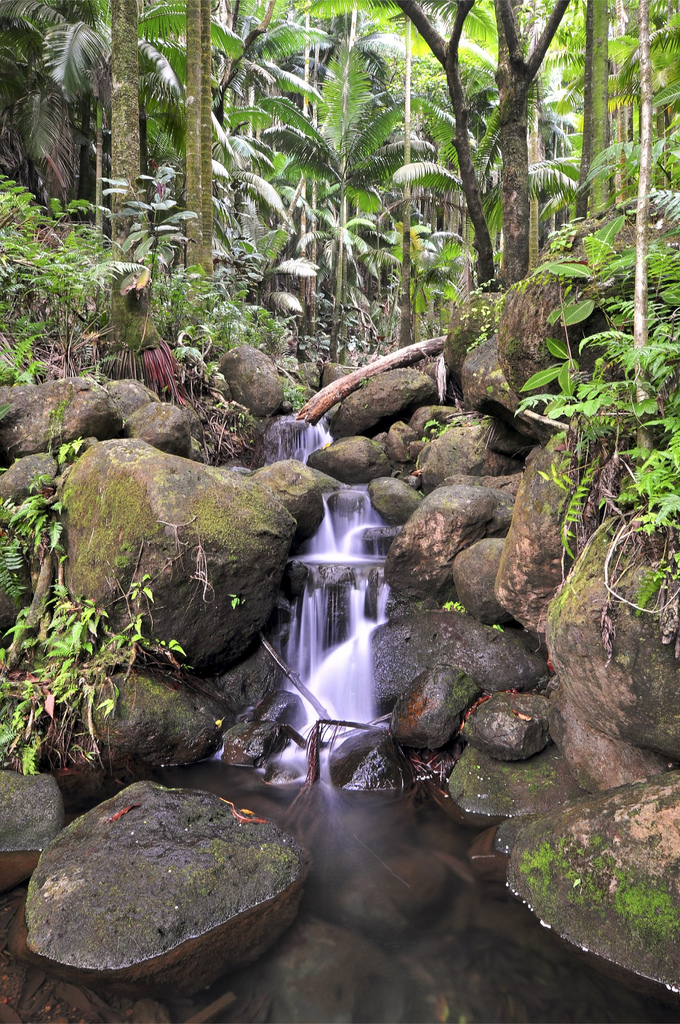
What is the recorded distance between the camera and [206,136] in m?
10.9

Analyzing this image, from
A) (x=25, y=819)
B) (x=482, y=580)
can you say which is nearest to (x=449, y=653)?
(x=482, y=580)

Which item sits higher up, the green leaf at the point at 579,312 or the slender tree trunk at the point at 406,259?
the slender tree trunk at the point at 406,259

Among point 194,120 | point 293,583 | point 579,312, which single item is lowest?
point 293,583

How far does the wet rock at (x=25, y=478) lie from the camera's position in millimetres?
5855

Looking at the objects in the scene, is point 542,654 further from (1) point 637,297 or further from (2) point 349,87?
(2) point 349,87

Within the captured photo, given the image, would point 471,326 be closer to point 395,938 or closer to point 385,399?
point 385,399

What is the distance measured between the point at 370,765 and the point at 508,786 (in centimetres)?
111

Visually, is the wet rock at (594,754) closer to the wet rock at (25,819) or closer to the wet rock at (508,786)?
the wet rock at (508,786)

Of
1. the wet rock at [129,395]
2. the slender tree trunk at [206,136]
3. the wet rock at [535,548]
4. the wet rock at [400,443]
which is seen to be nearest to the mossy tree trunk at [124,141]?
the wet rock at [129,395]

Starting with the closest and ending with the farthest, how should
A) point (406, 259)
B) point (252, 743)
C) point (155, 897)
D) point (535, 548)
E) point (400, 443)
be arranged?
point (155, 897), point (535, 548), point (252, 743), point (400, 443), point (406, 259)

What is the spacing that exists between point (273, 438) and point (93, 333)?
3.42 meters

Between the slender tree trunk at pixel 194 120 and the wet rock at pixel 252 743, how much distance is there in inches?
317

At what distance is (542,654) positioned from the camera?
561 centimetres

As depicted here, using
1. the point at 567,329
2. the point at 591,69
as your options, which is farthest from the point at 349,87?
the point at 567,329
